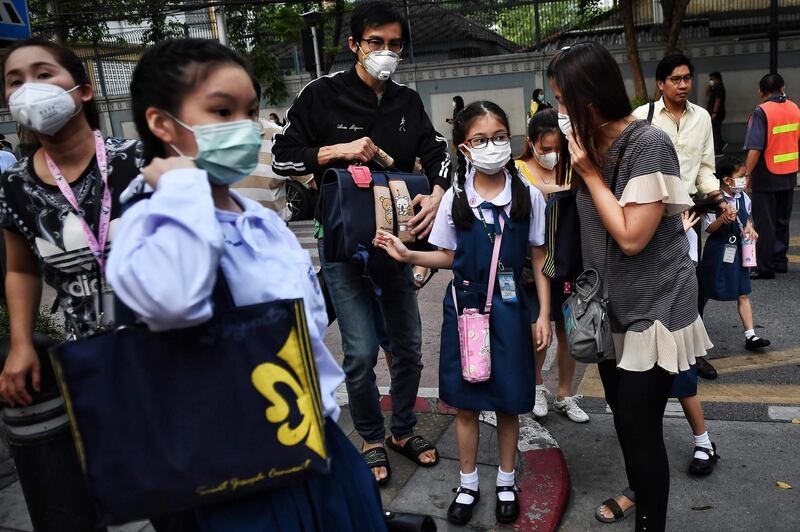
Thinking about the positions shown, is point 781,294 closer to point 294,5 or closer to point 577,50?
point 577,50

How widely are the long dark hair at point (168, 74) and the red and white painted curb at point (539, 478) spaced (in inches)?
85.1

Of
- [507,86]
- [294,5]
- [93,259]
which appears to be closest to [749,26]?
[507,86]

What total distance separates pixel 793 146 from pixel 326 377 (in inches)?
260

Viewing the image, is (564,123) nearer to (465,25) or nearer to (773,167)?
(773,167)

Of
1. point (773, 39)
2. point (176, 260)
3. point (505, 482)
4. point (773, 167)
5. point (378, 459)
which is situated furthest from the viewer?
point (773, 39)

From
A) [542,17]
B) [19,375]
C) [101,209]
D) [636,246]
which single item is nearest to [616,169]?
[636,246]

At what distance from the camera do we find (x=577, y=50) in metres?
2.37

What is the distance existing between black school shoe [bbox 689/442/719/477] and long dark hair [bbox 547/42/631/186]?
1.59m

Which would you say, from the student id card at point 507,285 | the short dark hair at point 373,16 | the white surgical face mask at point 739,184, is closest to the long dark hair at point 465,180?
the student id card at point 507,285

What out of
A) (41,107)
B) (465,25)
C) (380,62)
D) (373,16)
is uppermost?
(465,25)

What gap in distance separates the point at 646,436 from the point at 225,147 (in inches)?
71.3

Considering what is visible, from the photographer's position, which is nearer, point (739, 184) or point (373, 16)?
point (373, 16)

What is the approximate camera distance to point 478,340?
279cm

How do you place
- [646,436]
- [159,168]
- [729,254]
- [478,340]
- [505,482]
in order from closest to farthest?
[159,168] → [646,436] → [478,340] → [505,482] → [729,254]
